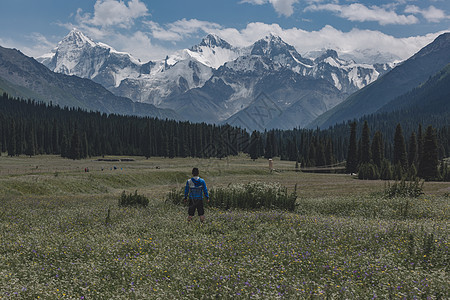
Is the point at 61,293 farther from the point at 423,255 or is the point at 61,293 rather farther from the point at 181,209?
the point at 181,209

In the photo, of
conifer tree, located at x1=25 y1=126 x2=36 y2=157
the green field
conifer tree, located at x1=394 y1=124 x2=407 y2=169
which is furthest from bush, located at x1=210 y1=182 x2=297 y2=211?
conifer tree, located at x1=25 y1=126 x2=36 y2=157

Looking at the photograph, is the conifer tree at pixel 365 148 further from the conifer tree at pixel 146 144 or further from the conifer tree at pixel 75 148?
the conifer tree at pixel 75 148

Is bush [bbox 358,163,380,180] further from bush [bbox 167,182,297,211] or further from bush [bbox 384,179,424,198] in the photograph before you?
bush [bbox 167,182,297,211]

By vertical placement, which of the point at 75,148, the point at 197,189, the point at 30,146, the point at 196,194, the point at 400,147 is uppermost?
the point at 400,147

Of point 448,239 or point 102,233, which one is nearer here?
point 448,239

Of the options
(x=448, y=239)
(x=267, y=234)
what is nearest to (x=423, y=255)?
(x=448, y=239)

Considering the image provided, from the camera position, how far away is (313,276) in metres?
9.73

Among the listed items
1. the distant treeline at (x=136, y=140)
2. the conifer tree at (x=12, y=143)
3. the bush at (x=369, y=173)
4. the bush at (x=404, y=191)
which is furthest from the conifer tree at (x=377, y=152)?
the conifer tree at (x=12, y=143)

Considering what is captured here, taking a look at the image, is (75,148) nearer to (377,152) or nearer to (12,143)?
(12,143)

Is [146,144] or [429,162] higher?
[146,144]

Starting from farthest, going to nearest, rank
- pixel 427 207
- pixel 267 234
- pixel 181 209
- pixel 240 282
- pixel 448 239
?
pixel 181 209
pixel 427 207
pixel 267 234
pixel 448 239
pixel 240 282

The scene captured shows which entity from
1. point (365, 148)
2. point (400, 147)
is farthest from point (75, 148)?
point (400, 147)

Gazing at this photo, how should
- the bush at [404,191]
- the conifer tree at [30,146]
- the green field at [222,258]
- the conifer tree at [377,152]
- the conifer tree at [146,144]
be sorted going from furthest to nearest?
1. the conifer tree at [146,144]
2. the conifer tree at [30,146]
3. the conifer tree at [377,152]
4. the bush at [404,191]
5. the green field at [222,258]

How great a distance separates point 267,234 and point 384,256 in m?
4.38
